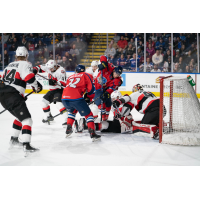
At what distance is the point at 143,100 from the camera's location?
11.3ft

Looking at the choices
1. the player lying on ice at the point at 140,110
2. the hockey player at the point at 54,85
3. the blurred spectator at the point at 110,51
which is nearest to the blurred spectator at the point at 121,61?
the blurred spectator at the point at 110,51

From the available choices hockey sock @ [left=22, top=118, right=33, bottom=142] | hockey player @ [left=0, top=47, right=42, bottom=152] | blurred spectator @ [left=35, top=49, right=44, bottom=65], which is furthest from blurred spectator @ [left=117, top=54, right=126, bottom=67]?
hockey sock @ [left=22, top=118, right=33, bottom=142]

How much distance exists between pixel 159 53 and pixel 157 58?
183 mm

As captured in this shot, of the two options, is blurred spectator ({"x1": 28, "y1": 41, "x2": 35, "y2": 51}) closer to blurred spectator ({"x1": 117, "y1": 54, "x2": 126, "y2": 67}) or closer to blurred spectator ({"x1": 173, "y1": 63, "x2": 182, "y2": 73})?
blurred spectator ({"x1": 117, "y1": 54, "x2": 126, "y2": 67})

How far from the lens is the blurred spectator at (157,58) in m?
Answer: 7.31

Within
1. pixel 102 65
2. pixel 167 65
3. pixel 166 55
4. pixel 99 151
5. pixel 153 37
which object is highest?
pixel 153 37

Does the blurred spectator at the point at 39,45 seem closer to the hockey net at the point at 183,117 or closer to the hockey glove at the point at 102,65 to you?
the hockey glove at the point at 102,65

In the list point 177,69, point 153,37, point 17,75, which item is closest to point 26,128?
point 17,75

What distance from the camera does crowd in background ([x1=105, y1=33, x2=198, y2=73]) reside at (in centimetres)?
720

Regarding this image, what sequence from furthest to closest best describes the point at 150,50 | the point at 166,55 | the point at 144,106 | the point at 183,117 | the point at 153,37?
1. the point at 153,37
2. the point at 150,50
3. the point at 166,55
4. the point at 144,106
5. the point at 183,117

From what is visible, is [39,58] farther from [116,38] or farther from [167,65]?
[167,65]

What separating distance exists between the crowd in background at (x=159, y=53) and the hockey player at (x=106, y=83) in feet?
11.2

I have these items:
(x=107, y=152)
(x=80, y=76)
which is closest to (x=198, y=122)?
(x=107, y=152)

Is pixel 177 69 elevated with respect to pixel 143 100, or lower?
elevated
